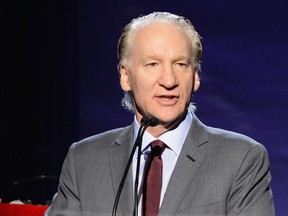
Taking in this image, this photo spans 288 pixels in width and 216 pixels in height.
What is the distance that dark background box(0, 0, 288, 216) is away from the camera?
282cm

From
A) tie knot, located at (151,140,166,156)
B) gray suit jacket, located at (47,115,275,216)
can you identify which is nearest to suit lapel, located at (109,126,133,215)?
gray suit jacket, located at (47,115,275,216)

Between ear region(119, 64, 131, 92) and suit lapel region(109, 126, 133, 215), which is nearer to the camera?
suit lapel region(109, 126, 133, 215)

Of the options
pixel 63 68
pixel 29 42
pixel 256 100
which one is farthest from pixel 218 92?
pixel 29 42

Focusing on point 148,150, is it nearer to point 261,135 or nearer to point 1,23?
point 261,135

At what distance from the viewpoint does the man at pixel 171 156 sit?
1.74 m

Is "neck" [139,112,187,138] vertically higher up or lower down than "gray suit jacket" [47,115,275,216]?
higher up

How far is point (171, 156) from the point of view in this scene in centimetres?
187

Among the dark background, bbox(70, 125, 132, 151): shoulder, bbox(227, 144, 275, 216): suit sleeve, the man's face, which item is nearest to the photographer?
bbox(227, 144, 275, 216): suit sleeve

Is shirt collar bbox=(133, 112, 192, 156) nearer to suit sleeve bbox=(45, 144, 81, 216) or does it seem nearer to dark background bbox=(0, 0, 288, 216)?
suit sleeve bbox=(45, 144, 81, 216)

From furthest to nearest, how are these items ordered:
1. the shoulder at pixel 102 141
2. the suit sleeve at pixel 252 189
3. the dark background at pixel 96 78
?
the dark background at pixel 96 78, the shoulder at pixel 102 141, the suit sleeve at pixel 252 189

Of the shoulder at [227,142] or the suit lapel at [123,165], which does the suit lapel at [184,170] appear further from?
the suit lapel at [123,165]

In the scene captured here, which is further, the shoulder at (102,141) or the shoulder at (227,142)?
the shoulder at (102,141)

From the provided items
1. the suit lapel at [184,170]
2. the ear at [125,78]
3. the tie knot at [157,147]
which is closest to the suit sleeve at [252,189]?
the suit lapel at [184,170]

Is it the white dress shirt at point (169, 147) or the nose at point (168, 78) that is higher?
the nose at point (168, 78)
